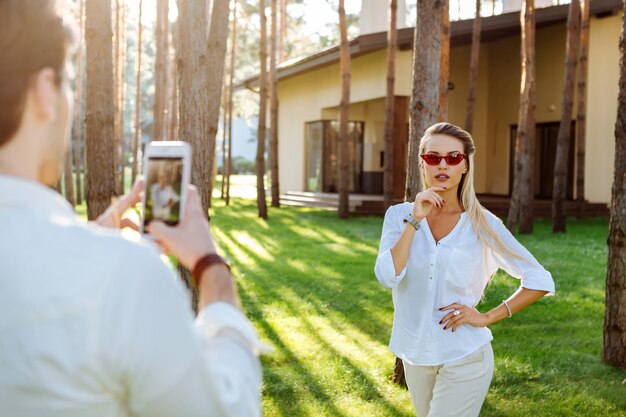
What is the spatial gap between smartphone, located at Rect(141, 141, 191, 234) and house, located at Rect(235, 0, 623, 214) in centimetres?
2044

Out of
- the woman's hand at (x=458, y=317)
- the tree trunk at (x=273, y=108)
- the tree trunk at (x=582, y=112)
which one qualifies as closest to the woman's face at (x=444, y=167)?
the woman's hand at (x=458, y=317)

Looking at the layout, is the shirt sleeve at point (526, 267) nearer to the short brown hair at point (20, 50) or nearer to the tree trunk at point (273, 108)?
the short brown hair at point (20, 50)

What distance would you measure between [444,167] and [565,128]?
47.5 ft

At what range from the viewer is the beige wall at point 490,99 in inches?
827

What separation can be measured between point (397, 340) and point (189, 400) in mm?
2794

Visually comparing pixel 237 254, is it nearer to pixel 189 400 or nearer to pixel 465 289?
pixel 465 289

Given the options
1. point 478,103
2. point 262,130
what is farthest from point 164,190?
point 478,103

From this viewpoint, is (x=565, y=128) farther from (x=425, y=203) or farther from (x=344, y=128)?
(x=425, y=203)

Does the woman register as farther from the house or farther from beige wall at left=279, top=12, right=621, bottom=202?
beige wall at left=279, top=12, right=621, bottom=202

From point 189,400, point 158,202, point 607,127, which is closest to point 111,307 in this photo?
point 189,400

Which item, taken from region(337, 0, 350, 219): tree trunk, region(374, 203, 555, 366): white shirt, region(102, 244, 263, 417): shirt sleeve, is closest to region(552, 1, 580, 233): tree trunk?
region(337, 0, 350, 219): tree trunk

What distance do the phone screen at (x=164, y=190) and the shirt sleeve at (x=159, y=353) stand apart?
32 centimetres

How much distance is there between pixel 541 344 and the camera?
7605 mm

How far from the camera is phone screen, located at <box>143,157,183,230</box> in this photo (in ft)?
5.01
